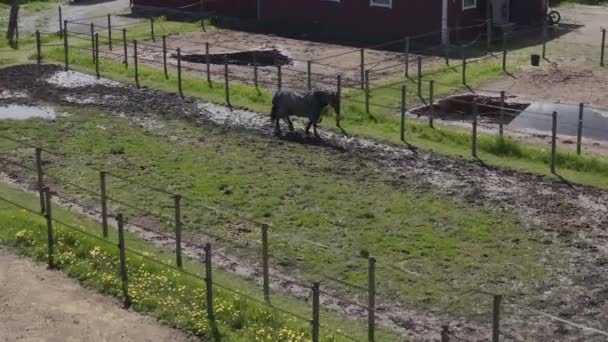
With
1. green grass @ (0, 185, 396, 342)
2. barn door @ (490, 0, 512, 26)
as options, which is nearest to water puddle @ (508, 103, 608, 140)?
green grass @ (0, 185, 396, 342)

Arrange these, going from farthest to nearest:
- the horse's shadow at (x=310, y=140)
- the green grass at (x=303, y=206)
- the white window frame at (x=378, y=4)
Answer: the white window frame at (x=378, y=4) → the horse's shadow at (x=310, y=140) → the green grass at (x=303, y=206)

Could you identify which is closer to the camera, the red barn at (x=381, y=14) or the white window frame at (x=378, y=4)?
the red barn at (x=381, y=14)

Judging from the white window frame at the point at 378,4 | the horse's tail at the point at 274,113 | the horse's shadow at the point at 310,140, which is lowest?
the horse's shadow at the point at 310,140

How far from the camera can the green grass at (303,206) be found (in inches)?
573

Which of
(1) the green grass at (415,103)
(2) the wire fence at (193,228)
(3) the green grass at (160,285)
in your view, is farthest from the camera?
(1) the green grass at (415,103)

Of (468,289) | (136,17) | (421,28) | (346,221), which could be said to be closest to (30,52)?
(136,17)

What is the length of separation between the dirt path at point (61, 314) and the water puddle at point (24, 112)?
8.89 meters

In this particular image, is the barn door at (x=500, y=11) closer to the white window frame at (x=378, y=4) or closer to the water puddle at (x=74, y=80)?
the white window frame at (x=378, y=4)

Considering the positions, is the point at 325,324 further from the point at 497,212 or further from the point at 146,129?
the point at 146,129

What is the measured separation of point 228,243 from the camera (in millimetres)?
15641

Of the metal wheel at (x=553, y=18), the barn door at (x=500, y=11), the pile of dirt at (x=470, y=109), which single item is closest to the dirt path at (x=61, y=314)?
the pile of dirt at (x=470, y=109)

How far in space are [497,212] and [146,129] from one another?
8045 millimetres

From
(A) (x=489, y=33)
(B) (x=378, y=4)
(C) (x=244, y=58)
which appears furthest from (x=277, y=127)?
(B) (x=378, y=4)

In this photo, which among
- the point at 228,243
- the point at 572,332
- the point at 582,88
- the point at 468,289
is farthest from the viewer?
the point at 582,88
